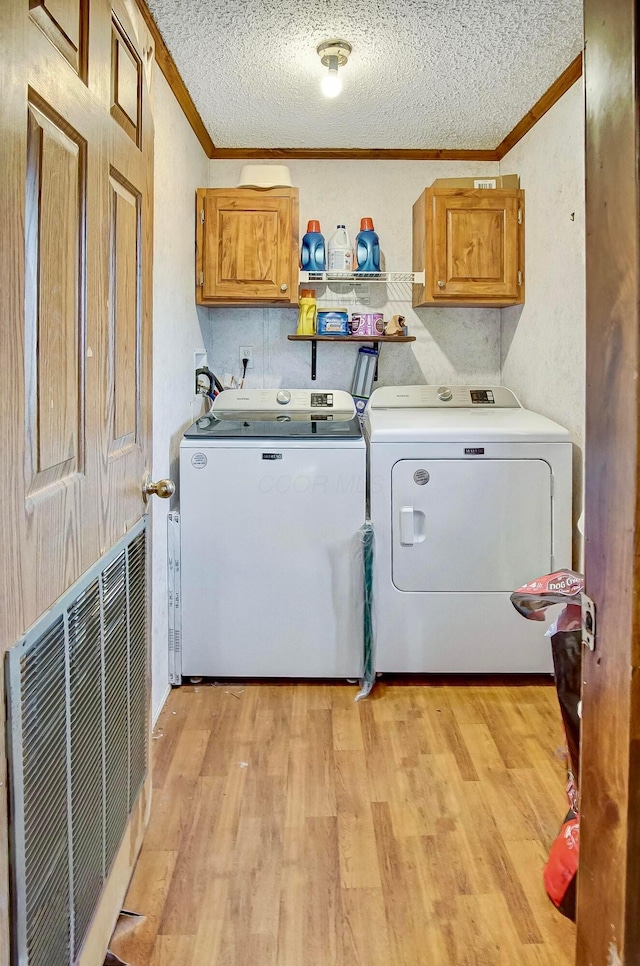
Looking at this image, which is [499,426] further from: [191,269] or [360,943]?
[360,943]

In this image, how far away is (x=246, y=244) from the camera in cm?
313

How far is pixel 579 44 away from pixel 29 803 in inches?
104

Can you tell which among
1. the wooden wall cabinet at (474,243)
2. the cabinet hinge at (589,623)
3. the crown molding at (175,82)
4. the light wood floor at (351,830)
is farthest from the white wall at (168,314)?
the cabinet hinge at (589,623)

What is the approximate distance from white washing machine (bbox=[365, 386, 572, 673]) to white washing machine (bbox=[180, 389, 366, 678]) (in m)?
0.11

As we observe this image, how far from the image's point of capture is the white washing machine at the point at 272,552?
2.72m

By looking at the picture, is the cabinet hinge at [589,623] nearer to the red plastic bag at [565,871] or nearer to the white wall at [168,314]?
the red plastic bag at [565,871]

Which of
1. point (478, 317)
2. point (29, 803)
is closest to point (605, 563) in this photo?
point (29, 803)

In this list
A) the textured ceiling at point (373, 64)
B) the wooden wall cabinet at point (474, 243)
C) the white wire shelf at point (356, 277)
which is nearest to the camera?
the textured ceiling at point (373, 64)

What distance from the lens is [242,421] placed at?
3.01 m

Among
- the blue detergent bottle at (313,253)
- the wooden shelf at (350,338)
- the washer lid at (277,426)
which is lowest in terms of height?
the washer lid at (277,426)

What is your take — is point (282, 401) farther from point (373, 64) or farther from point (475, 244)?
point (373, 64)

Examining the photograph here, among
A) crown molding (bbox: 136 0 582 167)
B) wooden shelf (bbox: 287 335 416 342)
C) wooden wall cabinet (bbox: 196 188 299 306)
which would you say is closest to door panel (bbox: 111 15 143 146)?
crown molding (bbox: 136 0 582 167)

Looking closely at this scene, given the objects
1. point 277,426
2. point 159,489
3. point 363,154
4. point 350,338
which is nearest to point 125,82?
point 159,489

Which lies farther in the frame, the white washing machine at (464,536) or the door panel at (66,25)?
the white washing machine at (464,536)
